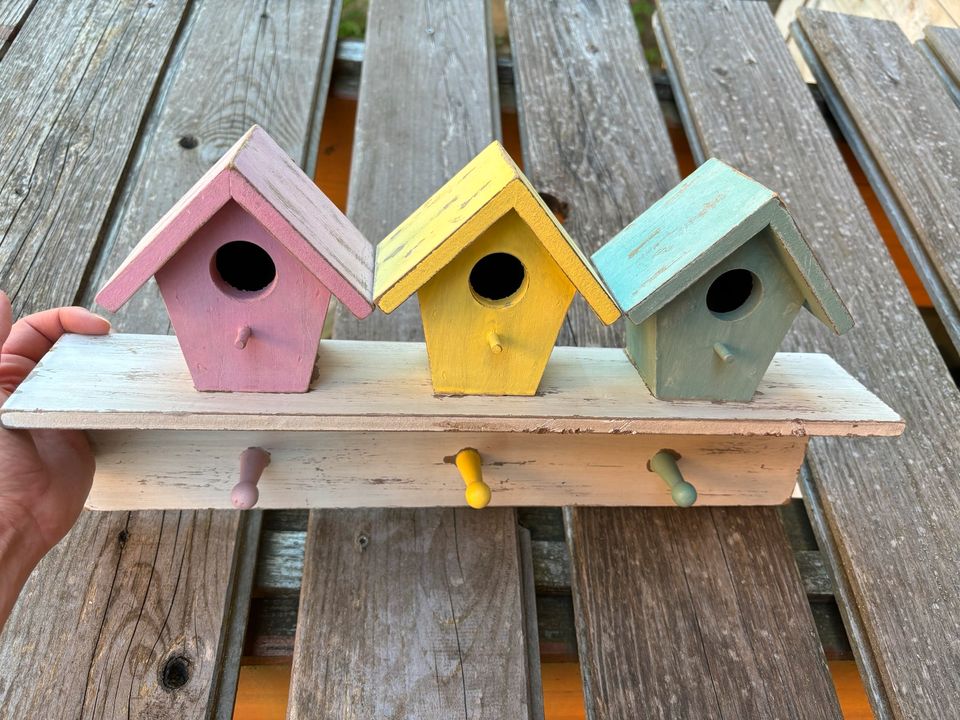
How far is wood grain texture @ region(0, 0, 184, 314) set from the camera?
1406mm

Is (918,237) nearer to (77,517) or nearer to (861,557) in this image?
(861,557)

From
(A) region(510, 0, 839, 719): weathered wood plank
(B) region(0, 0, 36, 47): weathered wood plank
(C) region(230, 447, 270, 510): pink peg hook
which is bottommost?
(A) region(510, 0, 839, 719): weathered wood plank

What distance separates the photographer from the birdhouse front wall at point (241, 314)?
854 mm

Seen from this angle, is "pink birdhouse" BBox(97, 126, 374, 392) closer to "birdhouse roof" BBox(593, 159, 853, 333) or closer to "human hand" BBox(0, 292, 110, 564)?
"human hand" BBox(0, 292, 110, 564)

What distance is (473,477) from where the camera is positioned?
3.39ft

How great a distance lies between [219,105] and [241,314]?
112 cm

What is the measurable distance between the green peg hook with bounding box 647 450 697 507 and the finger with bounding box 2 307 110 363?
94 cm

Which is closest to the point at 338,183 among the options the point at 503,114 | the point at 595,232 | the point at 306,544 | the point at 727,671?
the point at 503,114

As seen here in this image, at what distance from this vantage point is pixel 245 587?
1.13 metres

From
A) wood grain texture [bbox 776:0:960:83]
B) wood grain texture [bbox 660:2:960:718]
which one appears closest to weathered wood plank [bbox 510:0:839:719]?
wood grain texture [bbox 660:2:960:718]

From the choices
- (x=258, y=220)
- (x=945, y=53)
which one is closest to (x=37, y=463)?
(x=258, y=220)

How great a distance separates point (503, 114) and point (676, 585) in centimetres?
152

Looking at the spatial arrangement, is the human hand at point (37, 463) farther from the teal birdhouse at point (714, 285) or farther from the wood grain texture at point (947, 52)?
Result: the wood grain texture at point (947, 52)

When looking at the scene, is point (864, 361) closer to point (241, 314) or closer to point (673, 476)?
point (673, 476)
